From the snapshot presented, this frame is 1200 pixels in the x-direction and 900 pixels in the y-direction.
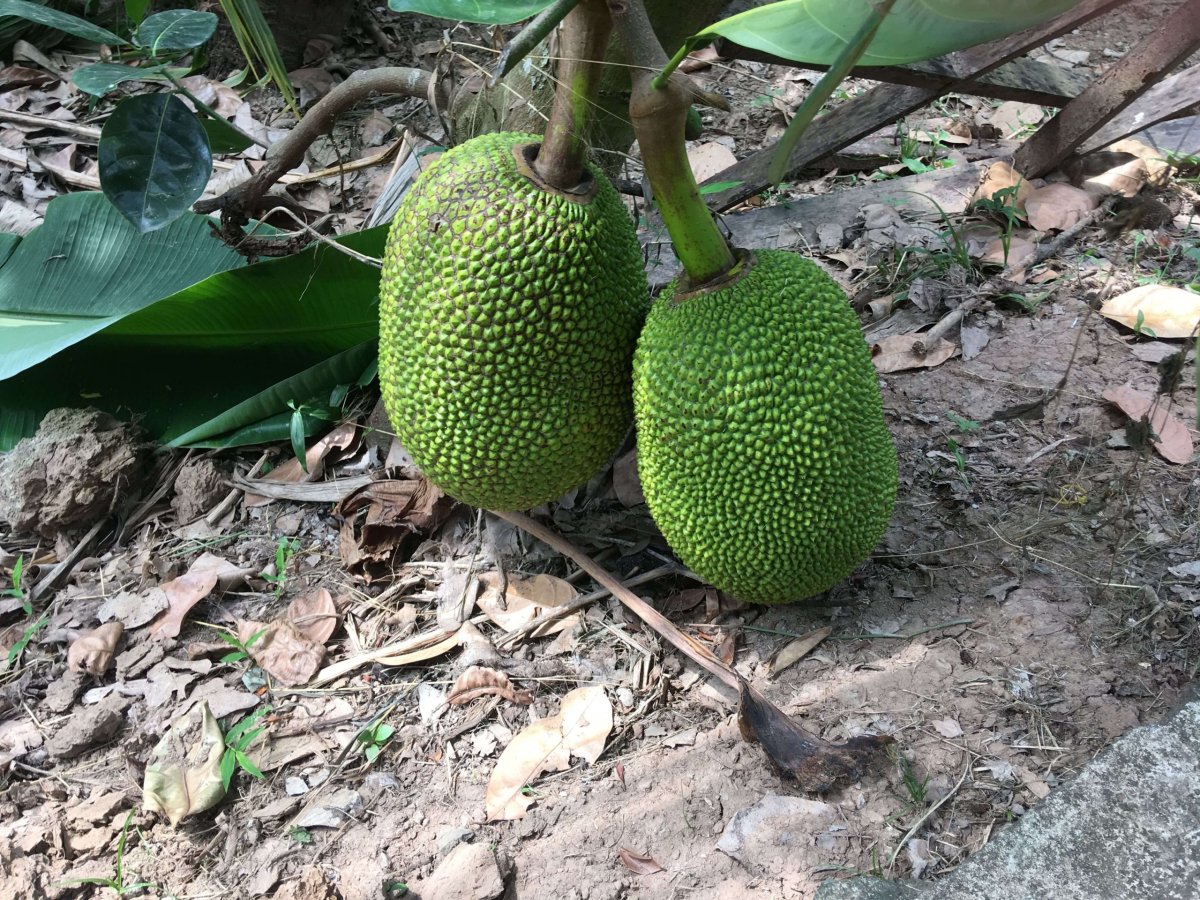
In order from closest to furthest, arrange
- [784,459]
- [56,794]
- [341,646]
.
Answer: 1. [784,459]
2. [56,794]
3. [341,646]

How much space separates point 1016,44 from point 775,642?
1399 millimetres

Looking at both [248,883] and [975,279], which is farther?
[975,279]

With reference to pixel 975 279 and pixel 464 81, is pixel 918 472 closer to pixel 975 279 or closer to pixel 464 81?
pixel 975 279

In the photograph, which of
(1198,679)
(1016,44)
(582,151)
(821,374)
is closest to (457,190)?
(582,151)

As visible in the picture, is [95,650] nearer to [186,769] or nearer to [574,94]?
[186,769]

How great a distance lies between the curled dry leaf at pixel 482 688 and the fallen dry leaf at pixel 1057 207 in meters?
1.61

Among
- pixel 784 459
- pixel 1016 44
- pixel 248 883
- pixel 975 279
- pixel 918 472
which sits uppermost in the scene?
pixel 1016 44

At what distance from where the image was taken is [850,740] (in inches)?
46.4

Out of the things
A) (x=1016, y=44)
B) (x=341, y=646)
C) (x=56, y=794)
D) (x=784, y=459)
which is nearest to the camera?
(x=784, y=459)

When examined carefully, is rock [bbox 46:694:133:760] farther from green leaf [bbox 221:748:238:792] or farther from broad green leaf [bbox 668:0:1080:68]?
broad green leaf [bbox 668:0:1080:68]

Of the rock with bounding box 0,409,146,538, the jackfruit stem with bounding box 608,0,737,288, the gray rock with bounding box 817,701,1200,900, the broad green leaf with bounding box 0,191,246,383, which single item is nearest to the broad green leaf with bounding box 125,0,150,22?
the broad green leaf with bounding box 0,191,246,383

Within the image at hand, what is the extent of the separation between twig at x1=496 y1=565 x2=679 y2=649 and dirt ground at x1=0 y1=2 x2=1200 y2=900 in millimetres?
13

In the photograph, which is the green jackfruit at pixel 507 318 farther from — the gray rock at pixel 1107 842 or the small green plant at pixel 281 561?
the gray rock at pixel 1107 842

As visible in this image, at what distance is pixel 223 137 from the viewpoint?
5.73 ft
